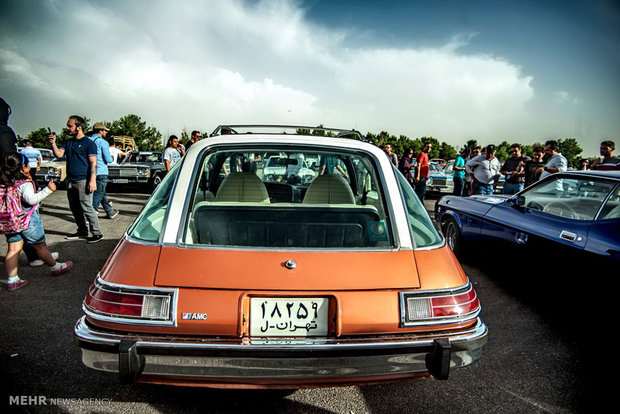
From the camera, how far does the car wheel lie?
4.90m

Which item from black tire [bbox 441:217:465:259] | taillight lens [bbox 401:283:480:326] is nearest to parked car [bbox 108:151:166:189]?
black tire [bbox 441:217:465:259]

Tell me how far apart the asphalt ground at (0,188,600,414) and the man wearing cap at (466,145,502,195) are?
15.0ft

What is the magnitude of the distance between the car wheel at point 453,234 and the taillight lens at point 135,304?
3.93 meters

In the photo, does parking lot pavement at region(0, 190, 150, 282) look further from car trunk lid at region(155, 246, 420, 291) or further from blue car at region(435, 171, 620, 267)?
blue car at region(435, 171, 620, 267)

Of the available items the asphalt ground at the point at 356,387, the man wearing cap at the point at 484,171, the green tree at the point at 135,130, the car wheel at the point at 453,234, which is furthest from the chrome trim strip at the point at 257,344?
the green tree at the point at 135,130

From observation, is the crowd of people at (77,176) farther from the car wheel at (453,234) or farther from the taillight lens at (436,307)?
the taillight lens at (436,307)

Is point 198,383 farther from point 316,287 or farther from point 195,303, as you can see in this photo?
point 316,287

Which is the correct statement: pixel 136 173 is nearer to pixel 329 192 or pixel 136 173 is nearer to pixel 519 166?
pixel 519 166

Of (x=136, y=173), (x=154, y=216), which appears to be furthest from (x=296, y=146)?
(x=136, y=173)

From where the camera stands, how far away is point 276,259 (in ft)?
5.48

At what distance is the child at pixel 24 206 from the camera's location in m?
3.46

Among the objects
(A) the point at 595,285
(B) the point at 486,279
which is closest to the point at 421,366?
(A) the point at 595,285

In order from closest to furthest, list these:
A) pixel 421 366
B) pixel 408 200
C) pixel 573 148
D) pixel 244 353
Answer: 1. pixel 244 353
2. pixel 421 366
3. pixel 408 200
4. pixel 573 148

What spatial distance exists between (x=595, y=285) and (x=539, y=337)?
23.4 inches
